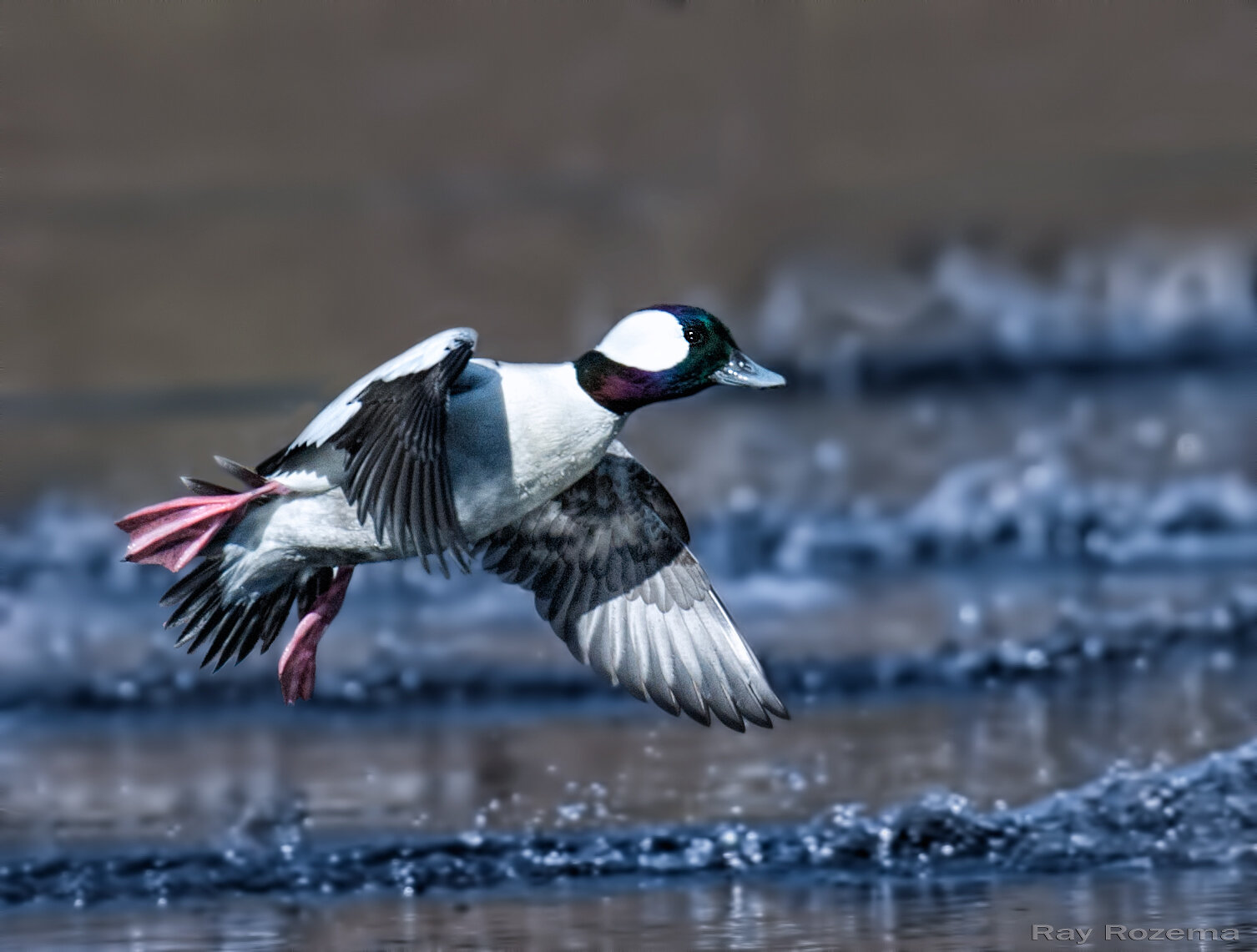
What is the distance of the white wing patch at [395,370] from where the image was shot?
16.7 feet

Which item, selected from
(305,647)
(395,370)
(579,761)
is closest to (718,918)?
(305,647)

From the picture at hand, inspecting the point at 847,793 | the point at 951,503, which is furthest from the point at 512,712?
the point at 951,503

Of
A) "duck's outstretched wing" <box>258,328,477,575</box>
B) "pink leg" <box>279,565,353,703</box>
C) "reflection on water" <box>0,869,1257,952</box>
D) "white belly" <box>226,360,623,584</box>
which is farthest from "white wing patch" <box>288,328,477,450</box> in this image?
"reflection on water" <box>0,869,1257,952</box>

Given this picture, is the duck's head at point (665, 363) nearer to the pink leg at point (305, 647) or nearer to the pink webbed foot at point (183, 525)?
the pink webbed foot at point (183, 525)

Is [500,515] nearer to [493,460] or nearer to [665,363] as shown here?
[493,460]

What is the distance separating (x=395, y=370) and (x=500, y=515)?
56cm

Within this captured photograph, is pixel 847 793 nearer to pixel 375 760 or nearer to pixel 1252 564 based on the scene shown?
pixel 375 760

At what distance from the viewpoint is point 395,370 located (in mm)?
5125

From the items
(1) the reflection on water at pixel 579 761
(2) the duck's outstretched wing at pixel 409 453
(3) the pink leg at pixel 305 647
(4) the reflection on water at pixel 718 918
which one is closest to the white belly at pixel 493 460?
(2) the duck's outstretched wing at pixel 409 453

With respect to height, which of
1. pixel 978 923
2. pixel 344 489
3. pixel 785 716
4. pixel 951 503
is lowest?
pixel 978 923

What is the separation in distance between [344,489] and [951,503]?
27.2 ft

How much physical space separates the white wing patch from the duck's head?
1.38 feet

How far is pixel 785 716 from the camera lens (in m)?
5.57

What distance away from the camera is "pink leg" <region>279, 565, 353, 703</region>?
605 centimetres
